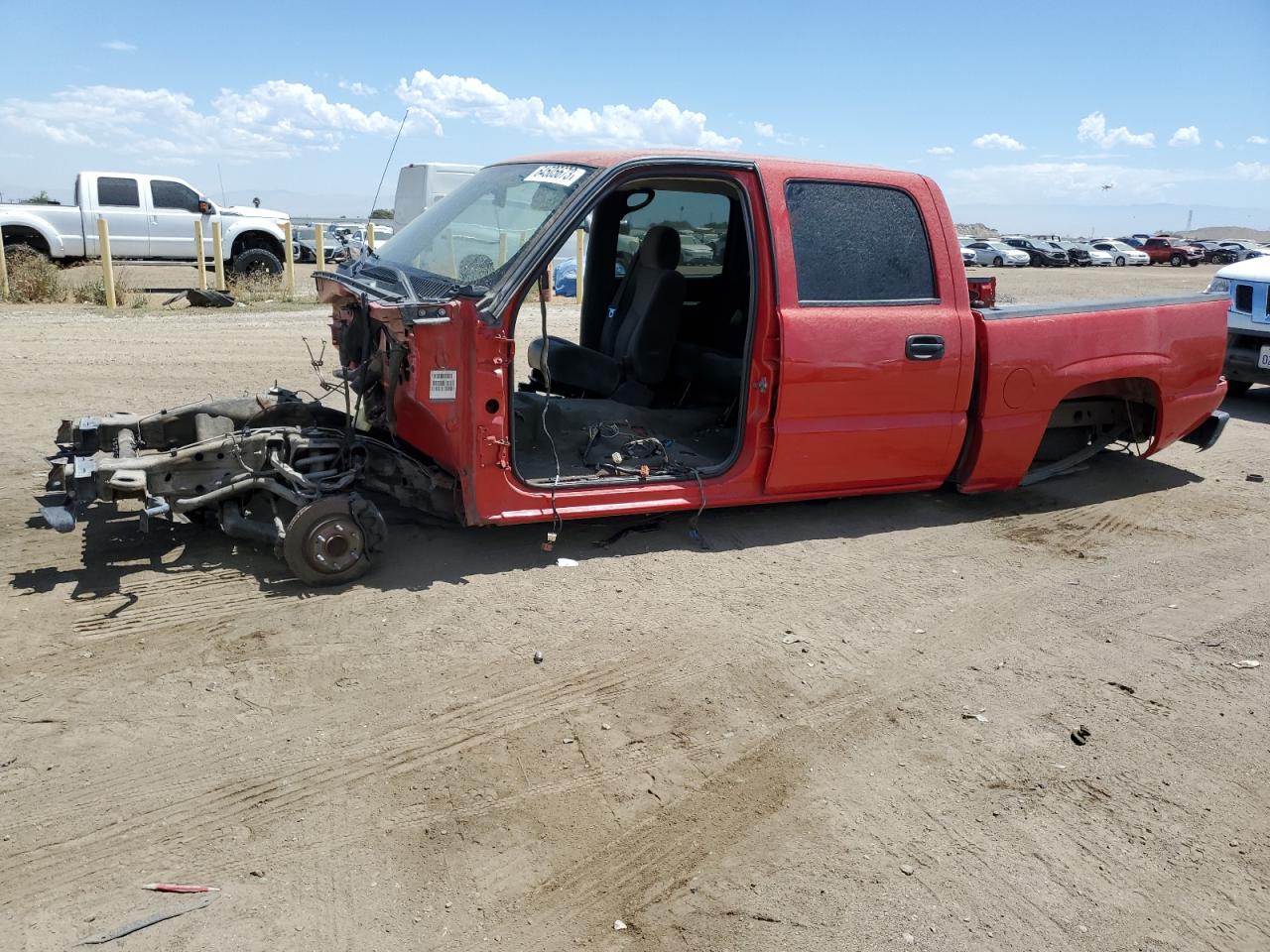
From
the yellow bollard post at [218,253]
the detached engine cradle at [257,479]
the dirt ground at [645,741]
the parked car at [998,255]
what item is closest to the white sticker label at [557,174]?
the detached engine cradle at [257,479]

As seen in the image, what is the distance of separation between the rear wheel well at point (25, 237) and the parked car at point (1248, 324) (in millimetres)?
18087

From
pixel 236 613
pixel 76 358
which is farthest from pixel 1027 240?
pixel 236 613

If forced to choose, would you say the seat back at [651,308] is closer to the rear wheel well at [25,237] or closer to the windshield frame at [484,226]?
the windshield frame at [484,226]

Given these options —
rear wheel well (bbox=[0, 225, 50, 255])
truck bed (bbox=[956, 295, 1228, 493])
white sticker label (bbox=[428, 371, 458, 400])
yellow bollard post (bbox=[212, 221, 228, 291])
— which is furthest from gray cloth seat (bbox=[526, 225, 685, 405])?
rear wheel well (bbox=[0, 225, 50, 255])

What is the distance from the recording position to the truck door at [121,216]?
1853 cm

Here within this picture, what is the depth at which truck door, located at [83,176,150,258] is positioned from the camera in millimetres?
18531

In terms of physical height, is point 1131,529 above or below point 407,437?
below

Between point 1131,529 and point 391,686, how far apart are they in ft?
14.5

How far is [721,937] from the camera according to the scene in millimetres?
2701

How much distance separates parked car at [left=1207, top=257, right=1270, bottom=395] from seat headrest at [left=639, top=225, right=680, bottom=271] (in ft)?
19.7

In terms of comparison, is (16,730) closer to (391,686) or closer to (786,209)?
(391,686)

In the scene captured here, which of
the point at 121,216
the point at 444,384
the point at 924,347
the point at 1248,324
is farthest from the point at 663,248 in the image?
the point at 121,216

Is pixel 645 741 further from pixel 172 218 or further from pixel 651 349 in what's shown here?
pixel 172 218

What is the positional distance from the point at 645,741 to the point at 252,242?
1835 cm
